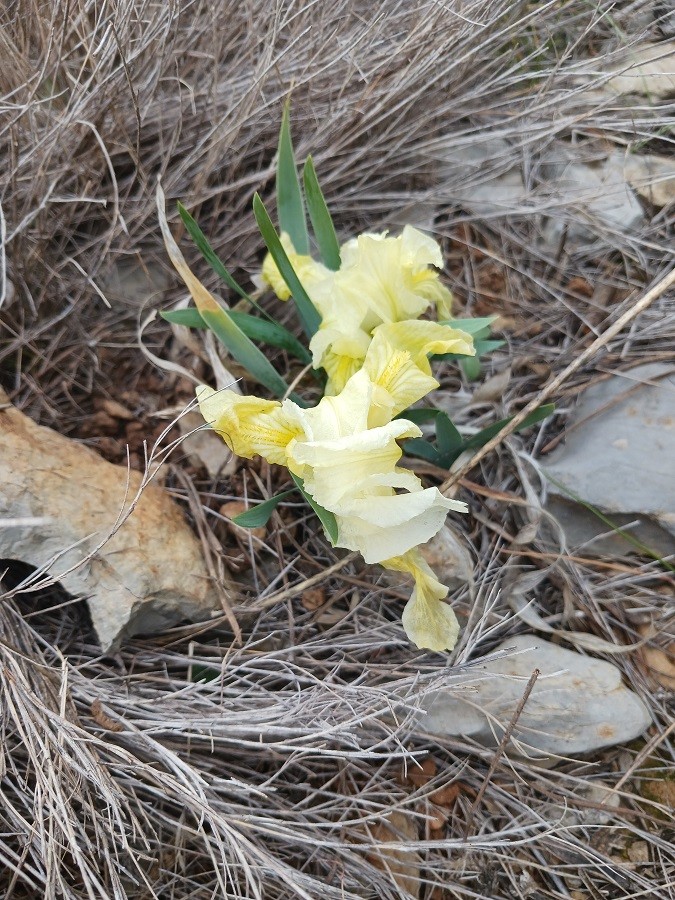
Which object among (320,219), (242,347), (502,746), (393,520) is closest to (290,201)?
(320,219)

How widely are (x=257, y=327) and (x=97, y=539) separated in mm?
495

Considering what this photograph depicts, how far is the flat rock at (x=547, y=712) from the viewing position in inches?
51.1

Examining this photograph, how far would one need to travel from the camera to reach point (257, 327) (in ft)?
4.48

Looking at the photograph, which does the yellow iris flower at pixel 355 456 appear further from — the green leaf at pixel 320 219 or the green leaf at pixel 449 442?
the green leaf at pixel 320 219

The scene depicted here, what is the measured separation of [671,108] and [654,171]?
0.13 metres

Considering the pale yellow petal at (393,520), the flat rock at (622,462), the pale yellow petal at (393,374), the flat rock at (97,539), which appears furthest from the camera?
the flat rock at (622,462)

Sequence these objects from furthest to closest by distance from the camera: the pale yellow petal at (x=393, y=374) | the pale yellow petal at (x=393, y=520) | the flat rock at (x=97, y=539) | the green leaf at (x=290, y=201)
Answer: the green leaf at (x=290, y=201) < the flat rock at (x=97, y=539) < the pale yellow petal at (x=393, y=374) < the pale yellow petal at (x=393, y=520)

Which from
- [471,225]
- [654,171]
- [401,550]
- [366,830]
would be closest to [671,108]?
[654,171]

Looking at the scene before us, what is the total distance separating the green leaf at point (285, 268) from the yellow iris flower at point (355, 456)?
0.28 m

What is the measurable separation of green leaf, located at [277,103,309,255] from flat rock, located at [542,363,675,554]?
2.28 ft

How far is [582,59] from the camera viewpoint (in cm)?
158

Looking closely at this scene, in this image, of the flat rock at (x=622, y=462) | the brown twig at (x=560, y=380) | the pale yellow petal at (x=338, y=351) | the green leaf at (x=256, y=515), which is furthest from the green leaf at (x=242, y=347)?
the flat rock at (x=622, y=462)

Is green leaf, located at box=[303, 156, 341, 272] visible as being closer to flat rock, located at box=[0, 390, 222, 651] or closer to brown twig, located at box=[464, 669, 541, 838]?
flat rock, located at box=[0, 390, 222, 651]

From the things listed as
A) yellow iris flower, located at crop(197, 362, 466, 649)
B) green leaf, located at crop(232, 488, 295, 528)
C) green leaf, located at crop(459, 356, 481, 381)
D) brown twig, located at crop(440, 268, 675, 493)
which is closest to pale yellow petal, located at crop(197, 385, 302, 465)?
yellow iris flower, located at crop(197, 362, 466, 649)
